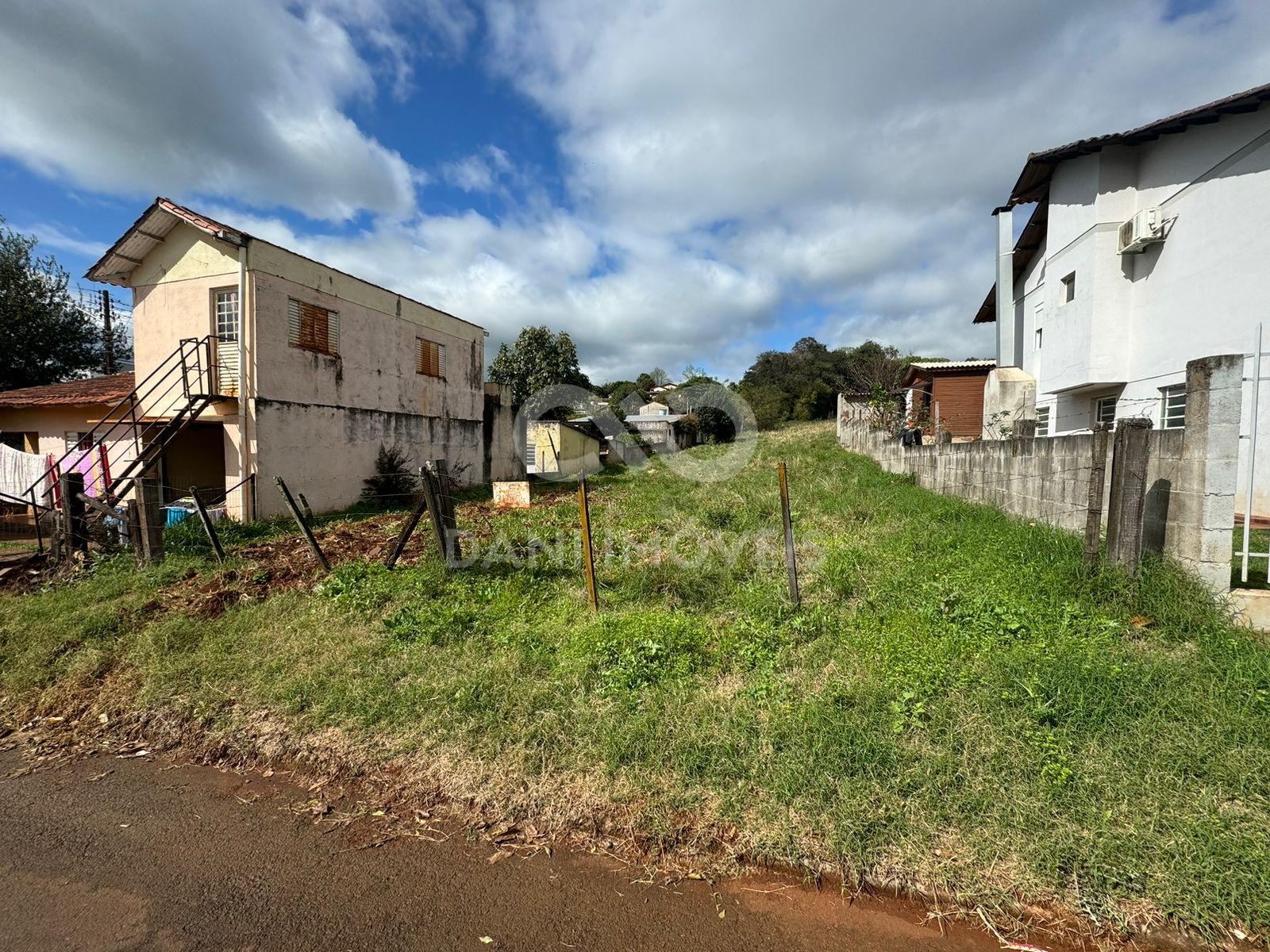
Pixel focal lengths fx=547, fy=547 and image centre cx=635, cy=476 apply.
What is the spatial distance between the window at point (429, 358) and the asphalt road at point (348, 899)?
13.2 meters

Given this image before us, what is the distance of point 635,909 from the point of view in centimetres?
224

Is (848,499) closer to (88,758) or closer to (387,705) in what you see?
(387,705)

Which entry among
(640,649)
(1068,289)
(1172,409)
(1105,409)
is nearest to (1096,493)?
(640,649)

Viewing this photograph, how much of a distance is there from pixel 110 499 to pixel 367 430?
18.5ft

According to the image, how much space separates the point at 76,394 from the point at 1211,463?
19.5 metres

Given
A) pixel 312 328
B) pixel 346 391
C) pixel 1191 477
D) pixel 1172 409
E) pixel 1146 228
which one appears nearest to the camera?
pixel 1191 477

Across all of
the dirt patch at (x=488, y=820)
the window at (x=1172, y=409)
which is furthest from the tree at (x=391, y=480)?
the window at (x=1172, y=409)

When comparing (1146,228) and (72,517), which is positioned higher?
(1146,228)

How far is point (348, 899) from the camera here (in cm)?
233

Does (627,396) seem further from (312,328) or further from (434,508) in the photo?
(434,508)

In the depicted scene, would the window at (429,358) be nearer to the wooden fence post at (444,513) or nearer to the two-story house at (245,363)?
the two-story house at (245,363)

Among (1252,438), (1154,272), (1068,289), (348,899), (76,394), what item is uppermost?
(1068,289)

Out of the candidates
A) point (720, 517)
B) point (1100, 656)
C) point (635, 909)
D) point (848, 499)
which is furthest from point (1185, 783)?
point (848, 499)

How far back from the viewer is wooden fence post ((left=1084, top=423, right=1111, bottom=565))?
4.36 meters
